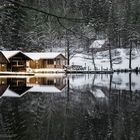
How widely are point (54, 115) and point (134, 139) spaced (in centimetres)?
645

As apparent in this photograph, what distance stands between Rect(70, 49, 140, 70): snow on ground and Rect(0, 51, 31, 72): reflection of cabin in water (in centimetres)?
1752

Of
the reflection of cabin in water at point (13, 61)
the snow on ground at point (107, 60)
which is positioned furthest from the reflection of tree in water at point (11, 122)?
the snow on ground at point (107, 60)

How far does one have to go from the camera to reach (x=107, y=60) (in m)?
92.9

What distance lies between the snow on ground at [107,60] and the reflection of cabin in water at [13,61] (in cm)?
A: 1752

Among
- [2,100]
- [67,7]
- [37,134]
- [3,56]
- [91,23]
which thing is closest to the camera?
[91,23]

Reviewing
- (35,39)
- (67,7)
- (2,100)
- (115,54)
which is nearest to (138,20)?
(115,54)

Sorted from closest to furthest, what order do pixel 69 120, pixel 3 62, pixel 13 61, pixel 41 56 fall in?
pixel 69 120 → pixel 3 62 → pixel 13 61 → pixel 41 56

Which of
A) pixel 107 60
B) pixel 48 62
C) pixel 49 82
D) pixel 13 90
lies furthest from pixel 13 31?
pixel 13 90

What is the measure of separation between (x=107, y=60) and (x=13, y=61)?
2683 cm

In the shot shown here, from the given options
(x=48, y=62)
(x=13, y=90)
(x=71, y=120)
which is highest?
(x=48, y=62)

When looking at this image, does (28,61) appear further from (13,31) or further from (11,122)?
(11,122)

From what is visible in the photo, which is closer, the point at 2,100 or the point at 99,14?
the point at 99,14

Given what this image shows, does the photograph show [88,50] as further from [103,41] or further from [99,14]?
[99,14]

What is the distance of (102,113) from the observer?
1861 cm
